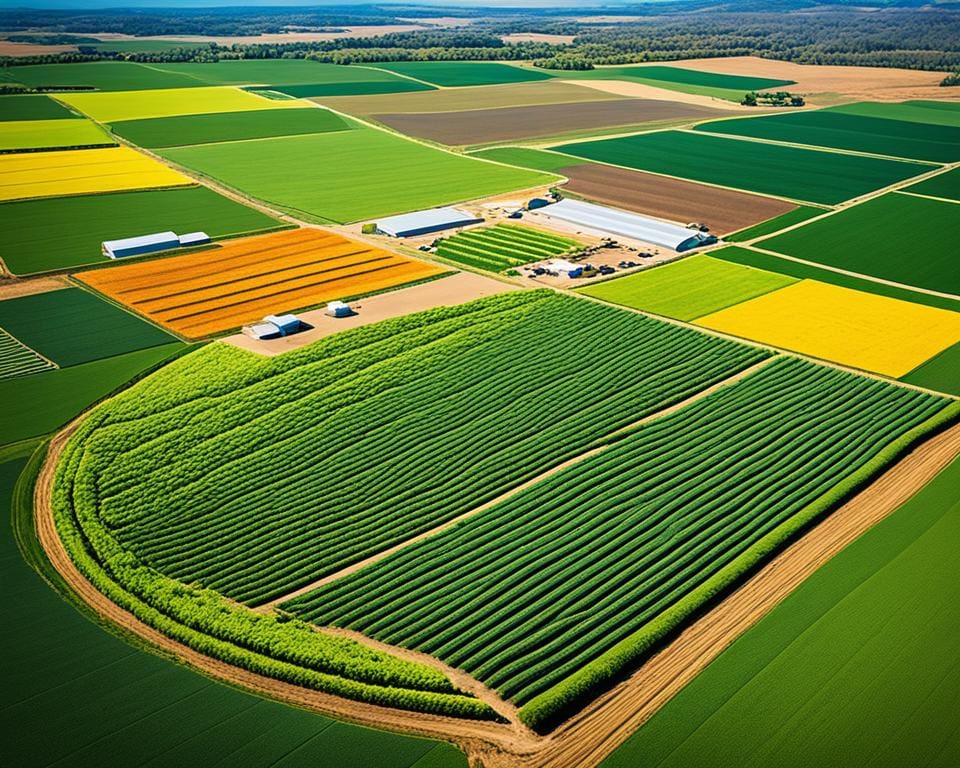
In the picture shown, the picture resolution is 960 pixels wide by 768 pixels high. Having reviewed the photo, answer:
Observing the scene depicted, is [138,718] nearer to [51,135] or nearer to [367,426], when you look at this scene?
[367,426]

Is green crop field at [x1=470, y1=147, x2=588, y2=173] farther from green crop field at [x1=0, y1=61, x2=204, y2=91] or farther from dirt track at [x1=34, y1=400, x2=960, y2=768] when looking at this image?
dirt track at [x1=34, y1=400, x2=960, y2=768]

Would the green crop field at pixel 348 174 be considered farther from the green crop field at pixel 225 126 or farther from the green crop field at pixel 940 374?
the green crop field at pixel 940 374

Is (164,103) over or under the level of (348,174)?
over

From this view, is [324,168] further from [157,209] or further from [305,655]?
[305,655]

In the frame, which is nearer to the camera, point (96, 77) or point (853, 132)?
point (853, 132)

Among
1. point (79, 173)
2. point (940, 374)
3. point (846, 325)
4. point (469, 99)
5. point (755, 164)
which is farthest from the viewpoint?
point (469, 99)

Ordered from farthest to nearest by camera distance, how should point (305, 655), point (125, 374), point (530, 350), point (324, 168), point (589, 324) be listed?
point (324, 168) < point (589, 324) < point (530, 350) < point (125, 374) < point (305, 655)

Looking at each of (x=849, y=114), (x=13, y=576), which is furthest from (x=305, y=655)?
(x=849, y=114)

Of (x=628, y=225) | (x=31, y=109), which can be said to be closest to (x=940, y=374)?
(x=628, y=225)
